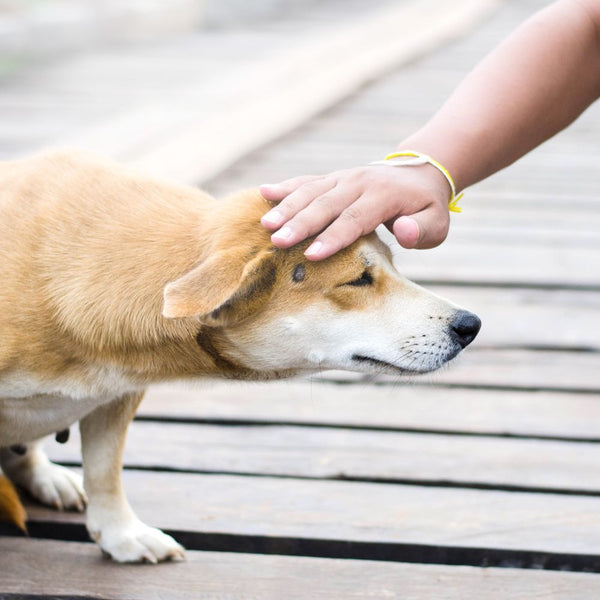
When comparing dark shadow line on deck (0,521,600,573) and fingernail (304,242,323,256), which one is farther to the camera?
dark shadow line on deck (0,521,600,573)

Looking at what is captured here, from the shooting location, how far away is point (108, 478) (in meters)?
2.03

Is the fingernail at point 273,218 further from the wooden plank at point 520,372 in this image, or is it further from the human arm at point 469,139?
the wooden plank at point 520,372

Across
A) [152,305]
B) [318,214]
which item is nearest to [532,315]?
[318,214]

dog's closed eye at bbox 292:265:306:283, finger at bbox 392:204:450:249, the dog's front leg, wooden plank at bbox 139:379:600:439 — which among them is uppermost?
finger at bbox 392:204:450:249

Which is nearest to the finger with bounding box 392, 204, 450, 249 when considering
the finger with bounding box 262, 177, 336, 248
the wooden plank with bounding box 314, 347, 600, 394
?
the finger with bounding box 262, 177, 336, 248

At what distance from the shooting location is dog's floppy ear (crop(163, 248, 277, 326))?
5.46 feet

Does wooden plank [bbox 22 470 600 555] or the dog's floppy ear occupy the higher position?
the dog's floppy ear

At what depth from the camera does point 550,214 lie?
4406 millimetres

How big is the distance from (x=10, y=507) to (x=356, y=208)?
34.9 inches

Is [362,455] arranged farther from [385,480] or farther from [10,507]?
[10,507]

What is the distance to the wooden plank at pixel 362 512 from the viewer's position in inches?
79.6

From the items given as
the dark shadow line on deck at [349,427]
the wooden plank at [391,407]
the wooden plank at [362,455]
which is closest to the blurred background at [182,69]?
the wooden plank at [391,407]

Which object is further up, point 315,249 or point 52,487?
point 315,249

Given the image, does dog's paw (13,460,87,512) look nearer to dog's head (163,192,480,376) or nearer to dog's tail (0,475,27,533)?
dog's tail (0,475,27,533)
